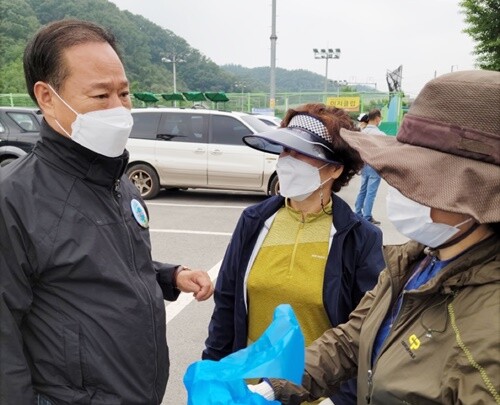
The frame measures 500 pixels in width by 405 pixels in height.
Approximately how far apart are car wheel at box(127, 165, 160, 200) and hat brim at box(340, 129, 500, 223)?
7979mm

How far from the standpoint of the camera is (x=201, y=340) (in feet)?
12.2

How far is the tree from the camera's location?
15625 mm

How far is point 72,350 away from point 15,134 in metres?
8.61

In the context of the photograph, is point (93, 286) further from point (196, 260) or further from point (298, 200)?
point (196, 260)

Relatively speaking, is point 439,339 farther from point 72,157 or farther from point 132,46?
point 132,46

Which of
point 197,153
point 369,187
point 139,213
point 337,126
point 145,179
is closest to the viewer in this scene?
point 139,213

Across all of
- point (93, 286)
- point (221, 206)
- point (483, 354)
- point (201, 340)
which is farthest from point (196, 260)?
point (483, 354)

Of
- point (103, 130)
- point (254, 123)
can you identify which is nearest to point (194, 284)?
point (103, 130)

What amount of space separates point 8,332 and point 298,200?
126 cm

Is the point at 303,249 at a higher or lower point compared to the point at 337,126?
lower

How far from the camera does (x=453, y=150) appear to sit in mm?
1061

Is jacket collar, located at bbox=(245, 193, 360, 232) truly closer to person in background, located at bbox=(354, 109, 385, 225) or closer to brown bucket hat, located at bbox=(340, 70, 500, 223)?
brown bucket hat, located at bbox=(340, 70, 500, 223)

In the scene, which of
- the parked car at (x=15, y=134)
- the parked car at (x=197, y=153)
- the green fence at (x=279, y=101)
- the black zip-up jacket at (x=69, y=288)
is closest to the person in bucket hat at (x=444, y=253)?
the black zip-up jacket at (x=69, y=288)

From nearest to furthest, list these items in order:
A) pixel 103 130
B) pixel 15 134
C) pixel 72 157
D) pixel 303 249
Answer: pixel 72 157
pixel 103 130
pixel 303 249
pixel 15 134
